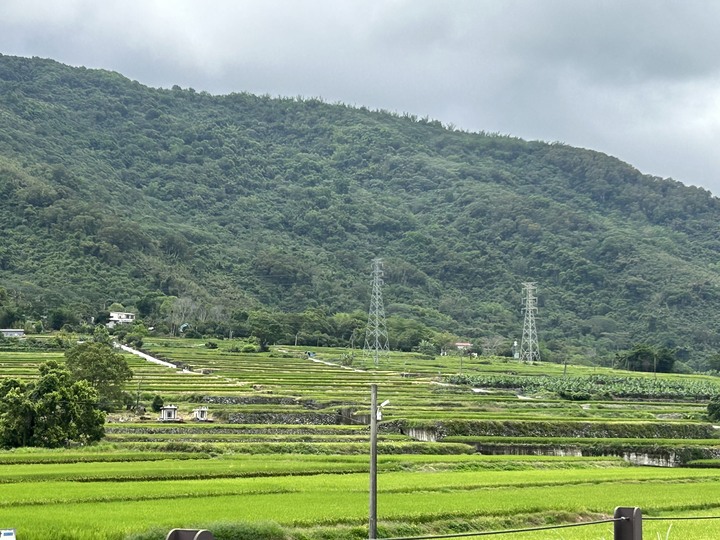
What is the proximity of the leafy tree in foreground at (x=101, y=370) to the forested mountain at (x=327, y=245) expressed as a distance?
4423 cm

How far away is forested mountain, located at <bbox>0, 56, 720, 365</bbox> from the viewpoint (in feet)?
377

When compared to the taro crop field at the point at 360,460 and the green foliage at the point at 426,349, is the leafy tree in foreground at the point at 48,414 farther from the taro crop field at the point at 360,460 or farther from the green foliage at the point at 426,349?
the green foliage at the point at 426,349

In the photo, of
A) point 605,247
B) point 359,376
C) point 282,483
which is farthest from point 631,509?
point 605,247

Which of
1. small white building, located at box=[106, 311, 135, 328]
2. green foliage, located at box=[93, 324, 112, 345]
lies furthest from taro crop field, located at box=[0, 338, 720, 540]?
small white building, located at box=[106, 311, 135, 328]

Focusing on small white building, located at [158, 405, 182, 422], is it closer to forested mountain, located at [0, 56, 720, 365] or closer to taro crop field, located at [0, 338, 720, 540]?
taro crop field, located at [0, 338, 720, 540]

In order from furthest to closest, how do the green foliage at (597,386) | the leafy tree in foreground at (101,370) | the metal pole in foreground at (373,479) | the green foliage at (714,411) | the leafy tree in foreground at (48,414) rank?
the green foliage at (597,386), the green foliage at (714,411), the leafy tree in foreground at (101,370), the leafy tree in foreground at (48,414), the metal pole in foreground at (373,479)

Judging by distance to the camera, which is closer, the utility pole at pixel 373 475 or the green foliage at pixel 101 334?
the utility pole at pixel 373 475

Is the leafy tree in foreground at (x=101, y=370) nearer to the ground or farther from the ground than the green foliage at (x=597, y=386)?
farther from the ground

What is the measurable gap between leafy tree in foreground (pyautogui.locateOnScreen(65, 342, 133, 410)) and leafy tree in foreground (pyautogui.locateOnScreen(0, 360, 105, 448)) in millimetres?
10189

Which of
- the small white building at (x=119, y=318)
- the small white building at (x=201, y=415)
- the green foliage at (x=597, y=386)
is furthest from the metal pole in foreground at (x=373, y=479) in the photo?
the small white building at (x=119, y=318)

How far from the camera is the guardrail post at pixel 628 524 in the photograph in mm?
8602

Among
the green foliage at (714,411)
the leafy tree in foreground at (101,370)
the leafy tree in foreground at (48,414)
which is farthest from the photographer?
the green foliage at (714,411)

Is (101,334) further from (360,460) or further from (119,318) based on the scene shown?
(360,460)

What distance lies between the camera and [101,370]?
4494 centimetres
